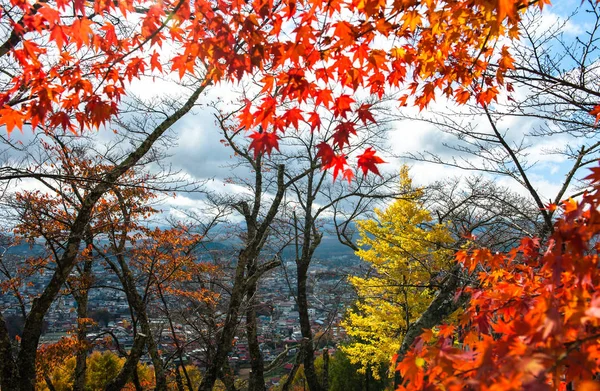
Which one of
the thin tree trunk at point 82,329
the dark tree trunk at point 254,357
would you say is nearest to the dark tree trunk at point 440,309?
the dark tree trunk at point 254,357

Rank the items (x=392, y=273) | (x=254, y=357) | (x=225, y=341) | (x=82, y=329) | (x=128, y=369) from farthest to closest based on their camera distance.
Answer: (x=392, y=273)
(x=82, y=329)
(x=254, y=357)
(x=128, y=369)
(x=225, y=341)

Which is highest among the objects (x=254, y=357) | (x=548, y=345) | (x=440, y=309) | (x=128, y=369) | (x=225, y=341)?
(x=548, y=345)

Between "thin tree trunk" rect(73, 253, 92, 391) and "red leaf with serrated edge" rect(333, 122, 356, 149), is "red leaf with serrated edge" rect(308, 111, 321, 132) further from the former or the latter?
"thin tree trunk" rect(73, 253, 92, 391)

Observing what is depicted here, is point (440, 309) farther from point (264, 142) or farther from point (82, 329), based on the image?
point (82, 329)

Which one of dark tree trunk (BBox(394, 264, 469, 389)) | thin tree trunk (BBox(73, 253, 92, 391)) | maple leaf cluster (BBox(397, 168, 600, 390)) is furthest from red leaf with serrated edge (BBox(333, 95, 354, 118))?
thin tree trunk (BBox(73, 253, 92, 391))

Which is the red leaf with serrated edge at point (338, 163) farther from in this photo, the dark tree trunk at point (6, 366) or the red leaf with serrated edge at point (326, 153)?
the dark tree trunk at point (6, 366)

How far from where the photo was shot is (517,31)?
336cm

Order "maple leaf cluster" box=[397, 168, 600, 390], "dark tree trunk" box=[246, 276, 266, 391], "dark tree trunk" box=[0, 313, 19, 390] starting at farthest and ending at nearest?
"dark tree trunk" box=[246, 276, 266, 391] → "dark tree trunk" box=[0, 313, 19, 390] → "maple leaf cluster" box=[397, 168, 600, 390]

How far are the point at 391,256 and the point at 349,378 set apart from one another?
1358 cm

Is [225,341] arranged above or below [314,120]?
below

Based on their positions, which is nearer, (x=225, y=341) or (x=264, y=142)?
(x=264, y=142)

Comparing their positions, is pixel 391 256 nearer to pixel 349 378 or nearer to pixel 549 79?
pixel 549 79

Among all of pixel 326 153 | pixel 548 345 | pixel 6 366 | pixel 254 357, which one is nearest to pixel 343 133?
pixel 326 153

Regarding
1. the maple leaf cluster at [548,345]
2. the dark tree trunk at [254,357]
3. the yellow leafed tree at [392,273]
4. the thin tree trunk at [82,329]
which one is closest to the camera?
the maple leaf cluster at [548,345]
